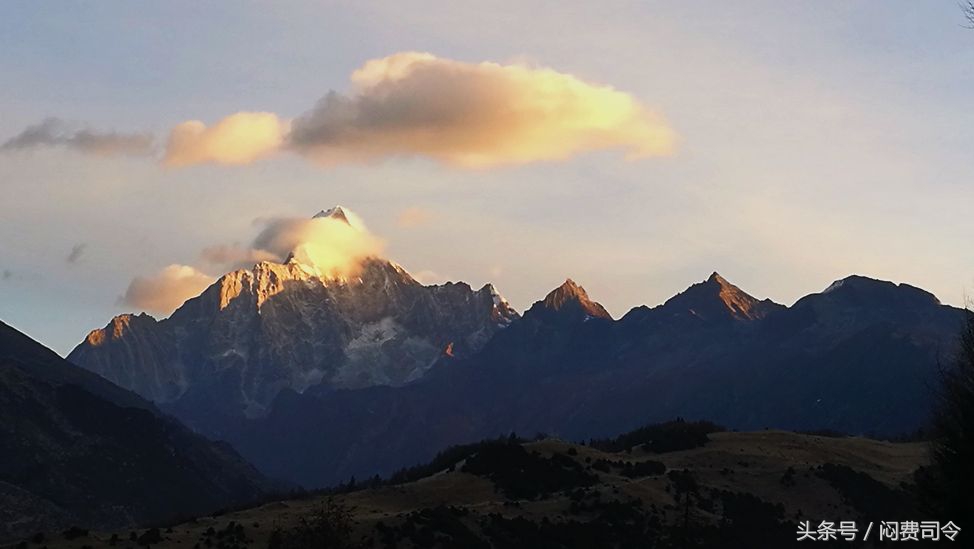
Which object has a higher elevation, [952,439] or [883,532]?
[952,439]

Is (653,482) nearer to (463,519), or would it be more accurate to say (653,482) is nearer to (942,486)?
(463,519)

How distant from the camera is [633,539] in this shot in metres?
167

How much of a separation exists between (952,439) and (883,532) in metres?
14.9

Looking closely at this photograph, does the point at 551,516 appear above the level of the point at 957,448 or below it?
below

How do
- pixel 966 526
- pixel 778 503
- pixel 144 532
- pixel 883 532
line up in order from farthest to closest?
1. pixel 778 503
2. pixel 144 532
3. pixel 883 532
4. pixel 966 526

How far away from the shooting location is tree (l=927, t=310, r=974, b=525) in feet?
236

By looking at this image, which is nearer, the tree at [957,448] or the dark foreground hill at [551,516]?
the tree at [957,448]

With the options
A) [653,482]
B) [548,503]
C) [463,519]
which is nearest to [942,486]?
[463,519]

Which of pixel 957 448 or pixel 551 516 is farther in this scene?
pixel 551 516

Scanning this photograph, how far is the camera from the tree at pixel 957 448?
236 ft

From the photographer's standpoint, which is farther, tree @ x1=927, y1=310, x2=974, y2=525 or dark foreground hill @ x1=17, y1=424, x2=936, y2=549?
dark foreground hill @ x1=17, y1=424, x2=936, y2=549

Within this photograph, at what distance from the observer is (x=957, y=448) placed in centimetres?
7456

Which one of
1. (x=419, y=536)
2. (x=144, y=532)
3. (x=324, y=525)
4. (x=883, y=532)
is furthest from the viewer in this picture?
(x=419, y=536)

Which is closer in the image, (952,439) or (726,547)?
(952,439)
